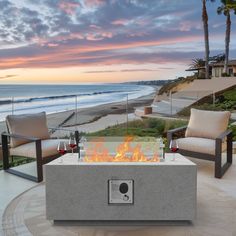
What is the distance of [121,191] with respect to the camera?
261 centimetres

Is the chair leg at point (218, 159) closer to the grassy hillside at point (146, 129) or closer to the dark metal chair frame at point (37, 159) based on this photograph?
the dark metal chair frame at point (37, 159)

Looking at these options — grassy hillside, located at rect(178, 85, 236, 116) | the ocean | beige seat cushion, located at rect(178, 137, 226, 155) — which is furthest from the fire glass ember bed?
grassy hillside, located at rect(178, 85, 236, 116)

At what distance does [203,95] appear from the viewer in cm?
1144

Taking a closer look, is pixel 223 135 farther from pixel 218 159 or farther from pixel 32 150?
pixel 32 150

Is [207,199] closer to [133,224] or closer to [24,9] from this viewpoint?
[133,224]

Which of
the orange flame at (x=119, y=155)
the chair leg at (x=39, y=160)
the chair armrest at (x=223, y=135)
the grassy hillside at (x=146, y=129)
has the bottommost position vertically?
the grassy hillside at (x=146, y=129)

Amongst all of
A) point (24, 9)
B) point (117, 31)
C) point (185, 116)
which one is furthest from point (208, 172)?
point (117, 31)

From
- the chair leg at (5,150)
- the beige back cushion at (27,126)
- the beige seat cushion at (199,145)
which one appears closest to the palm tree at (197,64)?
the beige seat cushion at (199,145)

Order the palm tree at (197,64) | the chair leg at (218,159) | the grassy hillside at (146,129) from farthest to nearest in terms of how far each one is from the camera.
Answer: the palm tree at (197,64) < the grassy hillside at (146,129) < the chair leg at (218,159)

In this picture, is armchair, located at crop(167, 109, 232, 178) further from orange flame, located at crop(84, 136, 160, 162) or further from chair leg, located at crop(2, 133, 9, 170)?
chair leg, located at crop(2, 133, 9, 170)

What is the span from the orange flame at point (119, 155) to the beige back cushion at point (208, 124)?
1931 mm

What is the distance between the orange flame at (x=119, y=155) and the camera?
2.77 meters

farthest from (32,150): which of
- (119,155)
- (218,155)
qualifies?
(218,155)

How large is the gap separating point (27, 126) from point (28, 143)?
0.24 metres
